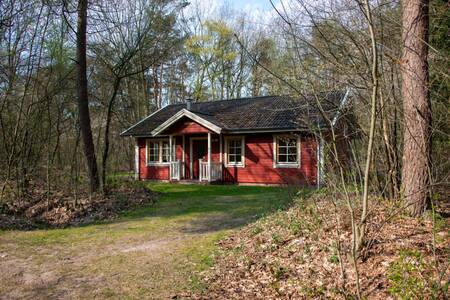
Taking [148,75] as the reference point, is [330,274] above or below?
below

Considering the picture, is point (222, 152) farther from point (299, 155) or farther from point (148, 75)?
point (148, 75)

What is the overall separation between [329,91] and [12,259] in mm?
6488

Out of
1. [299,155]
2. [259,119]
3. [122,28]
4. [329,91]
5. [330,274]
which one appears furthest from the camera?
[259,119]

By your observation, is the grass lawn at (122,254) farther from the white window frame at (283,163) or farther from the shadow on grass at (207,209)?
the white window frame at (283,163)

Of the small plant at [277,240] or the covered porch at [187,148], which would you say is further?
the covered porch at [187,148]

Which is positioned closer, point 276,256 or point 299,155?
point 276,256

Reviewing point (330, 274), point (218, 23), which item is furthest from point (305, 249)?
point (218, 23)

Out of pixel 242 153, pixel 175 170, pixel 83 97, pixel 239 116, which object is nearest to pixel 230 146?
pixel 242 153

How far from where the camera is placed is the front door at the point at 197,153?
19.8 metres

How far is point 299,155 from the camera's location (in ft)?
54.5

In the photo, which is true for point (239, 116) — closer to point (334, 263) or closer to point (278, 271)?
point (278, 271)

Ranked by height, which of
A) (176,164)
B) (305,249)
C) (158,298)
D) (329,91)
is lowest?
(158,298)

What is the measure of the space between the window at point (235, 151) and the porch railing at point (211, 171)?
1.96 ft

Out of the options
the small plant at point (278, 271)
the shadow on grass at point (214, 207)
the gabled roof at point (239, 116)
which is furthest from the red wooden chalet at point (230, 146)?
the small plant at point (278, 271)
